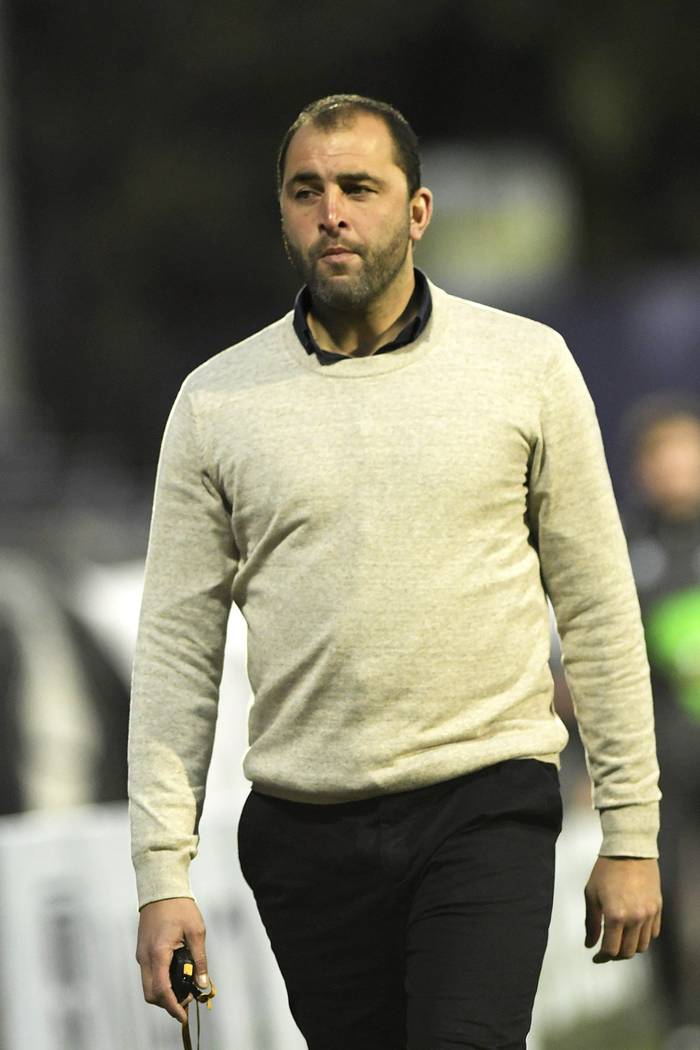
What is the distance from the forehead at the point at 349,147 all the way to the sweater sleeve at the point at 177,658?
409 mm

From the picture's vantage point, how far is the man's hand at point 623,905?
3.37 m

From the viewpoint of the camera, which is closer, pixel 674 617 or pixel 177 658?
pixel 177 658

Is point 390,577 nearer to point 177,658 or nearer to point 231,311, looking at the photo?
point 177,658

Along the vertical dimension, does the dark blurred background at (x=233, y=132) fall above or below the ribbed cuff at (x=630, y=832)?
above

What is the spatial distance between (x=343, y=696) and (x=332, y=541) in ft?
0.76

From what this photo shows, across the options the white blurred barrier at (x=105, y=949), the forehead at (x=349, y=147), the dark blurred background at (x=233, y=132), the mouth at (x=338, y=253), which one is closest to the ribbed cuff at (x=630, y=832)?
the mouth at (x=338, y=253)

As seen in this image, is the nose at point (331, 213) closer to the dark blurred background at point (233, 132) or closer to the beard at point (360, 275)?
the beard at point (360, 275)

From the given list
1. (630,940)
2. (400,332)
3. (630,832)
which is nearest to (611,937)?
(630,940)

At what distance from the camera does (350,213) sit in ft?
11.0

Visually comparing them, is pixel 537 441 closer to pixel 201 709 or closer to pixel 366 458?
pixel 366 458

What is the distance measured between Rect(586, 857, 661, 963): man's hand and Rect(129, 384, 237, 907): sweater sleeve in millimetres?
631

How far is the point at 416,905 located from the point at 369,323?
0.88 m

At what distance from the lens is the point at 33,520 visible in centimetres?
963

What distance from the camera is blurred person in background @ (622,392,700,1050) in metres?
7.46
